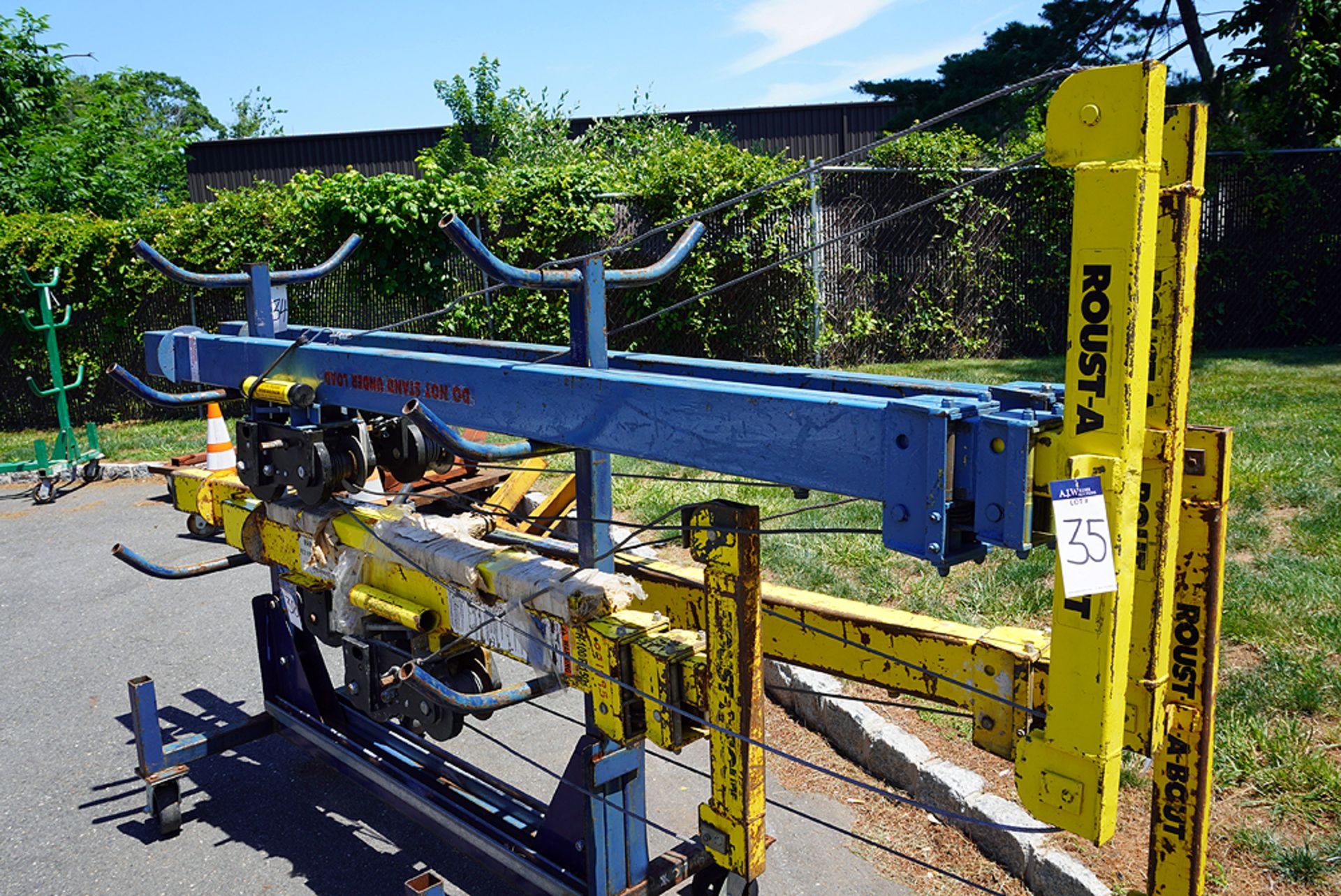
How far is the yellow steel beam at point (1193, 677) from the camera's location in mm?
2121

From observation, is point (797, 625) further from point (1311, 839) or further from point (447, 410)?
point (1311, 839)

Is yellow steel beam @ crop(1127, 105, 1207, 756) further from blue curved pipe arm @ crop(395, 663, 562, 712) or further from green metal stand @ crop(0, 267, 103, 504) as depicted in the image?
green metal stand @ crop(0, 267, 103, 504)

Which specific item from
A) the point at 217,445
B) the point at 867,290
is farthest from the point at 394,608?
the point at 867,290

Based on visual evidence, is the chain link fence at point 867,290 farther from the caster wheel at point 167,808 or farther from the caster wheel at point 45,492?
the caster wheel at point 167,808

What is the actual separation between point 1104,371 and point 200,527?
4052mm

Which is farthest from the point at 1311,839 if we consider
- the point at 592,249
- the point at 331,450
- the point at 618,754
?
the point at 592,249

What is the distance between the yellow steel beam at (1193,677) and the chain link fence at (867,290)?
33.2 ft

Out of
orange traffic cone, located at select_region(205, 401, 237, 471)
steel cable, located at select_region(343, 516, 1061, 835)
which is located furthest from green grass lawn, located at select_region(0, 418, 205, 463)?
steel cable, located at select_region(343, 516, 1061, 835)

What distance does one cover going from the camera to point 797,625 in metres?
2.75

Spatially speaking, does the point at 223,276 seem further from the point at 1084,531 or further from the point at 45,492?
the point at 45,492

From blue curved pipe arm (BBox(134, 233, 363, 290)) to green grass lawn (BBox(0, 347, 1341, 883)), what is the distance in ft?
5.98

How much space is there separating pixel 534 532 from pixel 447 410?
140 inches

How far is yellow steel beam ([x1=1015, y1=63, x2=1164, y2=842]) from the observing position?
1.68 meters

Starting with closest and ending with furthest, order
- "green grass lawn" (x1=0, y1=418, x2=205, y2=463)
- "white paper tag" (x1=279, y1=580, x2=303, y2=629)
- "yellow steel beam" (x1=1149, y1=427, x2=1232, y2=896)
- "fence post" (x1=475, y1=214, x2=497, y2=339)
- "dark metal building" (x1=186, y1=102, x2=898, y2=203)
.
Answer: "yellow steel beam" (x1=1149, y1=427, x2=1232, y2=896)
"white paper tag" (x1=279, y1=580, x2=303, y2=629)
"green grass lawn" (x1=0, y1=418, x2=205, y2=463)
"fence post" (x1=475, y1=214, x2=497, y2=339)
"dark metal building" (x1=186, y1=102, x2=898, y2=203)
